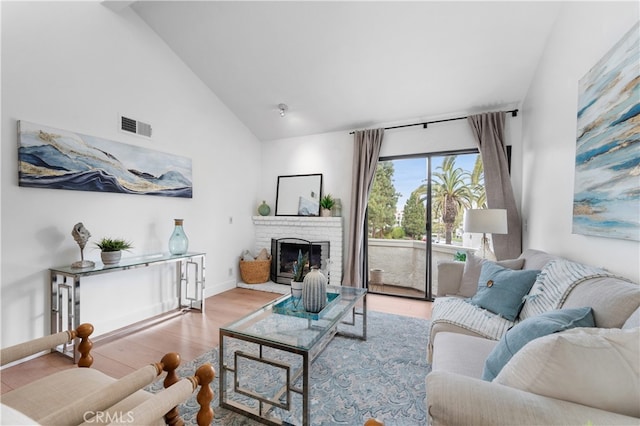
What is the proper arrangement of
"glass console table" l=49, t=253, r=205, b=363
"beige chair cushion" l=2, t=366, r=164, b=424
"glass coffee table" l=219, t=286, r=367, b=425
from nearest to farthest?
1. "beige chair cushion" l=2, t=366, r=164, b=424
2. "glass coffee table" l=219, t=286, r=367, b=425
3. "glass console table" l=49, t=253, r=205, b=363

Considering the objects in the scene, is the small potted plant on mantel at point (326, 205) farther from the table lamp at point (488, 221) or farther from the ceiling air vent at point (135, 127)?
the ceiling air vent at point (135, 127)

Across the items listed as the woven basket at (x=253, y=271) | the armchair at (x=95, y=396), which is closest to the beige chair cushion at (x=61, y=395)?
the armchair at (x=95, y=396)

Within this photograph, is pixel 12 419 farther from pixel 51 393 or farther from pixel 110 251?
pixel 110 251

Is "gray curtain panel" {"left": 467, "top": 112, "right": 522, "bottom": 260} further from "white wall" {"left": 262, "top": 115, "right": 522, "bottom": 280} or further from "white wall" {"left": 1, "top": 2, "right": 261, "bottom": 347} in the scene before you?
→ "white wall" {"left": 1, "top": 2, "right": 261, "bottom": 347}

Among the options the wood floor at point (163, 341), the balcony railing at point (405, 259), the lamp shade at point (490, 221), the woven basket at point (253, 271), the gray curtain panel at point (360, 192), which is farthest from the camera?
the woven basket at point (253, 271)

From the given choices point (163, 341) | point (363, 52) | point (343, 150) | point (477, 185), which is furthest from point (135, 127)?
point (477, 185)

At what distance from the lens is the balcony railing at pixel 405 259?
3.70 m

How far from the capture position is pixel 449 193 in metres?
3.65

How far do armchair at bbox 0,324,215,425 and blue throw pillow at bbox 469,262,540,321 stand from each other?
1.83 meters

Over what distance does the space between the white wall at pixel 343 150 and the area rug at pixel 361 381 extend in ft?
6.31

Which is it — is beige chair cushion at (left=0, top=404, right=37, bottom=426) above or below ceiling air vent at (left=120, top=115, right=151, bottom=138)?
below

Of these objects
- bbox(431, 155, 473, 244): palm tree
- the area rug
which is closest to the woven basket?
the area rug

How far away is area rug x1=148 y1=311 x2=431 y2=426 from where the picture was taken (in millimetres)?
1529

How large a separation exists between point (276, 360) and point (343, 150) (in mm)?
3205
